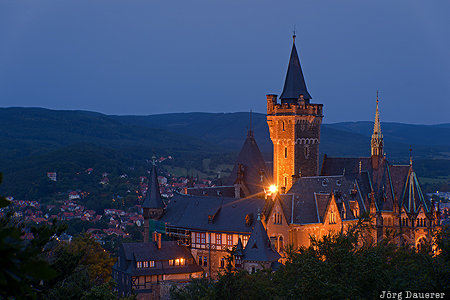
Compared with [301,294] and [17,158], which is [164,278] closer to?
[301,294]

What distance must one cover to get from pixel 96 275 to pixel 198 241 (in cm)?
1176

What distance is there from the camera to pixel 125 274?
5669 cm

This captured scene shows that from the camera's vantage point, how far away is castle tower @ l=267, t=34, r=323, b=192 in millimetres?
66875

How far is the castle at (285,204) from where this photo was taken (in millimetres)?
54531

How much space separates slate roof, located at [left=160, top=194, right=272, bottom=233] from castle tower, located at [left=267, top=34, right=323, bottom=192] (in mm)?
7444

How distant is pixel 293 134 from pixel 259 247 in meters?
18.0

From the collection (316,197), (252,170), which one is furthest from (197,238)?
(316,197)

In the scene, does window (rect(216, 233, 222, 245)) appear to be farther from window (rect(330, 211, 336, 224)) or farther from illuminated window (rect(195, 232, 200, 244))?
window (rect(330, 211, 336, 224))

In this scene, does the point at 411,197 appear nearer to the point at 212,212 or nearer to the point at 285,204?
the point at 285,204

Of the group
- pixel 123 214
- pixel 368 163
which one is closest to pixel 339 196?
pixel 368 163

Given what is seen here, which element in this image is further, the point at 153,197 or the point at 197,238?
the point at 153,197

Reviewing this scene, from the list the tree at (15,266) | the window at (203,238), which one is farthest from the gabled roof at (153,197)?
the tree at (15,266)

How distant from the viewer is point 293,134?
66.8 metres

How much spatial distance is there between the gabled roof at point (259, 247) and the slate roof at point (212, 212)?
3.15m
